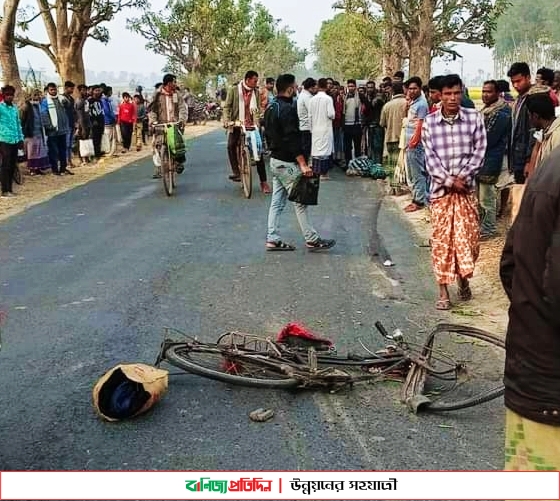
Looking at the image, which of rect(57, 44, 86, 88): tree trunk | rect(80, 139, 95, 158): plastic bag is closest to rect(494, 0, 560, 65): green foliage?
rect(57, 44, 86, 88): tree trunk

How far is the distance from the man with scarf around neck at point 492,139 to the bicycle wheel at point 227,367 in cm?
445

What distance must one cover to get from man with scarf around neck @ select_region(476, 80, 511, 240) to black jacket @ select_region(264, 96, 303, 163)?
6.44ft

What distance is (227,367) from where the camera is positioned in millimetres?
4695

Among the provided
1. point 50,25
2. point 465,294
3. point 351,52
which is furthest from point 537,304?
point 351,52

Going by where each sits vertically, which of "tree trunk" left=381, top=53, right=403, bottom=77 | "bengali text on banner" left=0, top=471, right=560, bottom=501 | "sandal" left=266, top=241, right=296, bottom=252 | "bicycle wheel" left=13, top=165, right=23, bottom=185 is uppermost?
"tree trunk" left=381, top=53, right=403, bottom=77

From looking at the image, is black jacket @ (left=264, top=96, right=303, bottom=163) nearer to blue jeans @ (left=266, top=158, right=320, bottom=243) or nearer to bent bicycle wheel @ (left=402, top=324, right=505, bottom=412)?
blue jeans @ (left=266, top=158, right=320, bottom=243)

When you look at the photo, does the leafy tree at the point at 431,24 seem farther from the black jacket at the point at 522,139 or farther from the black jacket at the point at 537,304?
the black jacket at the point at 537,304

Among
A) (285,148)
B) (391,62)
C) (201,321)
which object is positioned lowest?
(201,321)

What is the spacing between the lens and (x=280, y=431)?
399 cm

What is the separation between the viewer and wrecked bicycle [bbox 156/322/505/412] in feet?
14.5

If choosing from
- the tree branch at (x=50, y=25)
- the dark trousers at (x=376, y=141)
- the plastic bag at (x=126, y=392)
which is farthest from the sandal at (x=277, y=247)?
the tree branch at (x=50, y=25)

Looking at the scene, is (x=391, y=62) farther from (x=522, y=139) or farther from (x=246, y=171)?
(x=522, y=139)

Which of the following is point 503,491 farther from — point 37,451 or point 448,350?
point 448,350

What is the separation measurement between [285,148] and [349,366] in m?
3.71
